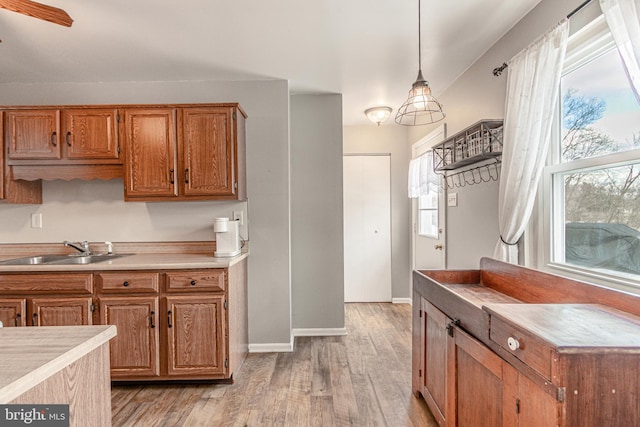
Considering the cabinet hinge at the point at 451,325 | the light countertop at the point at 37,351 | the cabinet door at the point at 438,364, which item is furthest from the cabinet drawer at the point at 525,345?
the light countertop at the point at 37,351

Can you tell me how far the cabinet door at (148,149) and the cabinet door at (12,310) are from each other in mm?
993

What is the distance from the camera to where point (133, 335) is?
2285 mm

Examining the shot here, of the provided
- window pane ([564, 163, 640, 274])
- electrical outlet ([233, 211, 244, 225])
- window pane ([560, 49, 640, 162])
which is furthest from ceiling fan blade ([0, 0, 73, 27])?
window pane ([564, 163, 640, 274])

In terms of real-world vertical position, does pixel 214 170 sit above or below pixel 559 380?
above

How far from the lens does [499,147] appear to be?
2234 mm

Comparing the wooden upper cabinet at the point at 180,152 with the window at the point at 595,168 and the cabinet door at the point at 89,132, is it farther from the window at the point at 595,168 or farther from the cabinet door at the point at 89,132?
the window at the point at 595,168

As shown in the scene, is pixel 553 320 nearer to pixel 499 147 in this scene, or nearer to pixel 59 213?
pixel 499 147

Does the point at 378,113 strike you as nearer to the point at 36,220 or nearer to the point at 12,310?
the point at 36,220

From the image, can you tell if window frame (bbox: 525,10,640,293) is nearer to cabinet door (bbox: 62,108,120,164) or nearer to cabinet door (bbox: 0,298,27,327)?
cabinet door (bbox: 62,108,120,164)

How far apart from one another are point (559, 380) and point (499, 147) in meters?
1.75

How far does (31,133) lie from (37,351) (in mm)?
2549

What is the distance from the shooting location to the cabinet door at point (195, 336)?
2.30 meters

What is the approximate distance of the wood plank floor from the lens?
1971 millimetres

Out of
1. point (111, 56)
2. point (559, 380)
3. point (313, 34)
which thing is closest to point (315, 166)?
point (313, 34)
